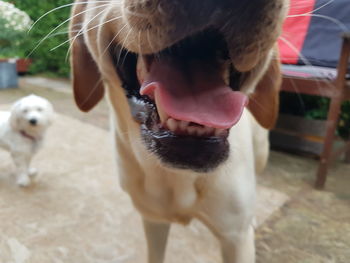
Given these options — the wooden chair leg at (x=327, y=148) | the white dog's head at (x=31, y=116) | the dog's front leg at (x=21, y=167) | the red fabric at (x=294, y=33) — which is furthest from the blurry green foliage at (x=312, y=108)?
the dog's front leg at (x=21, y=167)

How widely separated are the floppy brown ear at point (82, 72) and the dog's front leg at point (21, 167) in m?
1.18

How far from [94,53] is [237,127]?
0.50m

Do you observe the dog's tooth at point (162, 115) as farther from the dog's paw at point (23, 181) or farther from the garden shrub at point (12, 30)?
the garden shrub at point (12, 30)

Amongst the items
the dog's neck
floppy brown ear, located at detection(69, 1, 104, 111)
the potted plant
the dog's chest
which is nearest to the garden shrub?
the potted plant

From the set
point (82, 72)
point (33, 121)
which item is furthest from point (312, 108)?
point (82, 72)

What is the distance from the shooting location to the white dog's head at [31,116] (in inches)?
88.4

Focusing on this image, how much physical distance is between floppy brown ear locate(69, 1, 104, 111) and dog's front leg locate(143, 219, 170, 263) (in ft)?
1.64

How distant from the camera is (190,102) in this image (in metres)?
0.86

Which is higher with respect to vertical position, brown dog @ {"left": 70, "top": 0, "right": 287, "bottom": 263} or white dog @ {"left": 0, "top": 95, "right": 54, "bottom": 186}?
brown dog @ {"left": 70, "top": 0, "right": 287, "bottom": 263}

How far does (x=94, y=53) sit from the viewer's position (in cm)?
107

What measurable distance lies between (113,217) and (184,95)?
1.29m

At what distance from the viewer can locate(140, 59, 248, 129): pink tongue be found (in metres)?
0.82

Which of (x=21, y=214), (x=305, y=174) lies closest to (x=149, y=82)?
(x=21, y=214)

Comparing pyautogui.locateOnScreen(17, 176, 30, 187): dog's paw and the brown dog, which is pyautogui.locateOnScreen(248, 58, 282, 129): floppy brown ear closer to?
the brown dog
